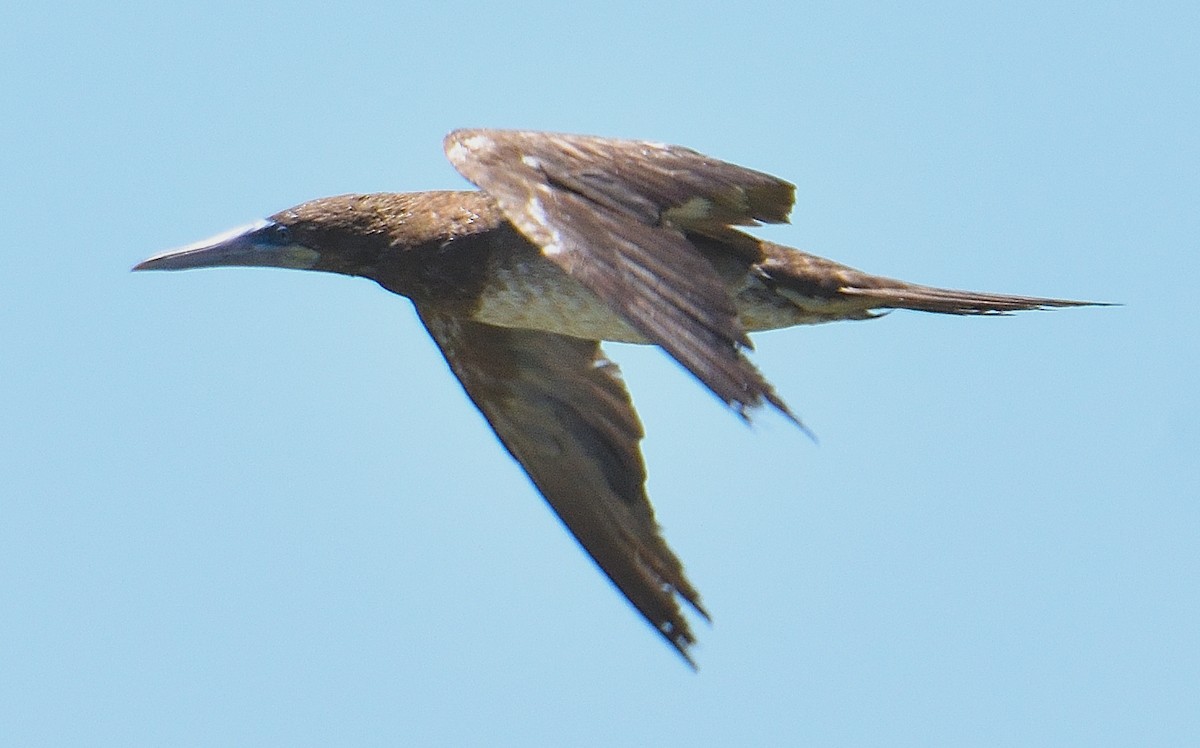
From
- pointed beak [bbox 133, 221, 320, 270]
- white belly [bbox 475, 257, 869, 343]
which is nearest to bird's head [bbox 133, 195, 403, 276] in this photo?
pointed beak [bbox 133, 221, 320, 270]


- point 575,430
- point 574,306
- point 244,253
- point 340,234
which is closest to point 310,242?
point 340,234

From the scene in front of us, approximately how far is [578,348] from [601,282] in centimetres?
215

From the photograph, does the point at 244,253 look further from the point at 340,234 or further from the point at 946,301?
the point at 946,301

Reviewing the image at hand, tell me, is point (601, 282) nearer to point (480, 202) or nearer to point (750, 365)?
point (750, 365)

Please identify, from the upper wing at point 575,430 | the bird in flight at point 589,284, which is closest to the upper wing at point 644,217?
the bird in flight at point 589,284

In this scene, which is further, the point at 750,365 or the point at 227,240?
the point at 227,240

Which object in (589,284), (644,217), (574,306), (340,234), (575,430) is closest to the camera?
(589,284)

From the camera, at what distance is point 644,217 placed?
7.00 m

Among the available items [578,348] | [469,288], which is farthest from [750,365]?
[578,348]

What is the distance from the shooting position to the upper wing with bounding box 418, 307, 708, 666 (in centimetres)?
845

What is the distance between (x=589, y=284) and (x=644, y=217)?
2.12 ft

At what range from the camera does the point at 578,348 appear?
28.2 ft

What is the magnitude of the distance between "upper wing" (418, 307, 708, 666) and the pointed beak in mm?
663

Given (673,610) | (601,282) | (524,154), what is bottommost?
(673,610)
